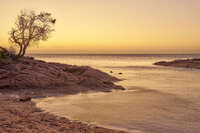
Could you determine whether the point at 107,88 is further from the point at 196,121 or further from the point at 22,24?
the point at 22,24

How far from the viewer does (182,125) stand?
7.13 metres

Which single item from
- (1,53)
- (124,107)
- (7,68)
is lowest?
(124,107)

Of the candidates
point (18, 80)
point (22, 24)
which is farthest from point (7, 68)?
point (22, 24)

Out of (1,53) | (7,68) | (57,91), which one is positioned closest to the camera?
(57,91)

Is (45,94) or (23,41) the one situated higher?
(23,41)

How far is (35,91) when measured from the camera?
500 inches

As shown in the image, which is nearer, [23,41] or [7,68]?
[7,68]

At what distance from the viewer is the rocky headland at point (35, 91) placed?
6215 millimetres

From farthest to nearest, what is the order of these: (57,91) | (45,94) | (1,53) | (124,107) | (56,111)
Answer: (1,53)
(57,91)
(45,94)
(124,107)
(56,111)

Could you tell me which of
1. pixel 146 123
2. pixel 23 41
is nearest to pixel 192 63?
pixel 23 41

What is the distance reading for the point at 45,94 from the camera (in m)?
12.2

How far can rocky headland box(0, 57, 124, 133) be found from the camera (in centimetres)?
621

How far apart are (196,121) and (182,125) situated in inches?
31.8

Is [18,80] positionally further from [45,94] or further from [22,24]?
[22,24]
